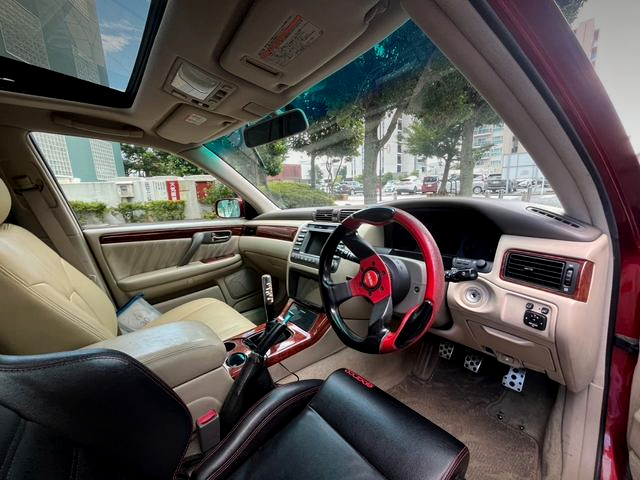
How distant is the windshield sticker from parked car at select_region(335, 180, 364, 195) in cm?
89

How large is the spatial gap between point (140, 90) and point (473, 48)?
4.58 feet

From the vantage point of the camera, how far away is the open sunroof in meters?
0.97

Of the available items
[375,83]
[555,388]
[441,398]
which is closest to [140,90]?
[375,83]

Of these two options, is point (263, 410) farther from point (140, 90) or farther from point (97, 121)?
point (97, 121)

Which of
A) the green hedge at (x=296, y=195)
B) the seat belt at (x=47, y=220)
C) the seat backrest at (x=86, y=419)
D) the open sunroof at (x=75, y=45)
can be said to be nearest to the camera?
the seat backrest at (x=86, y=419)

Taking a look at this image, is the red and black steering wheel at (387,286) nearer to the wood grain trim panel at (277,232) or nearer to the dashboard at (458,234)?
the dashboard at (458,234)

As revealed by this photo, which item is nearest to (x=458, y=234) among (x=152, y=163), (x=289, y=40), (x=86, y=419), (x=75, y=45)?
(x=289, y=40)

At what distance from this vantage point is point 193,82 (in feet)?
4.13

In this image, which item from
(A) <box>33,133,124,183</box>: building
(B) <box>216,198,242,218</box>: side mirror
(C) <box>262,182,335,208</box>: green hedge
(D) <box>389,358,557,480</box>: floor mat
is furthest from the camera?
(B) <box>216,198,242,218</box>: side mirror

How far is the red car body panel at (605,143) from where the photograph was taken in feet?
1.88

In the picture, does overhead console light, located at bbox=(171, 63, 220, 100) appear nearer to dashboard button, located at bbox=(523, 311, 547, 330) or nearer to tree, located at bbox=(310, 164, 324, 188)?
tree, located at bbox=(310, 164, 324, 188)

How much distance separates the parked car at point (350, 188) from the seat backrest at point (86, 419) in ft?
4.84

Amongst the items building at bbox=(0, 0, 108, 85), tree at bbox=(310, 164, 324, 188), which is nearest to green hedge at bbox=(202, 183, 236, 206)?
tree at bbox=(310, 164, 324, 188)

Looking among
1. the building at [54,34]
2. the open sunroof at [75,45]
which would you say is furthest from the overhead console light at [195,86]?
the building at [54,34]
